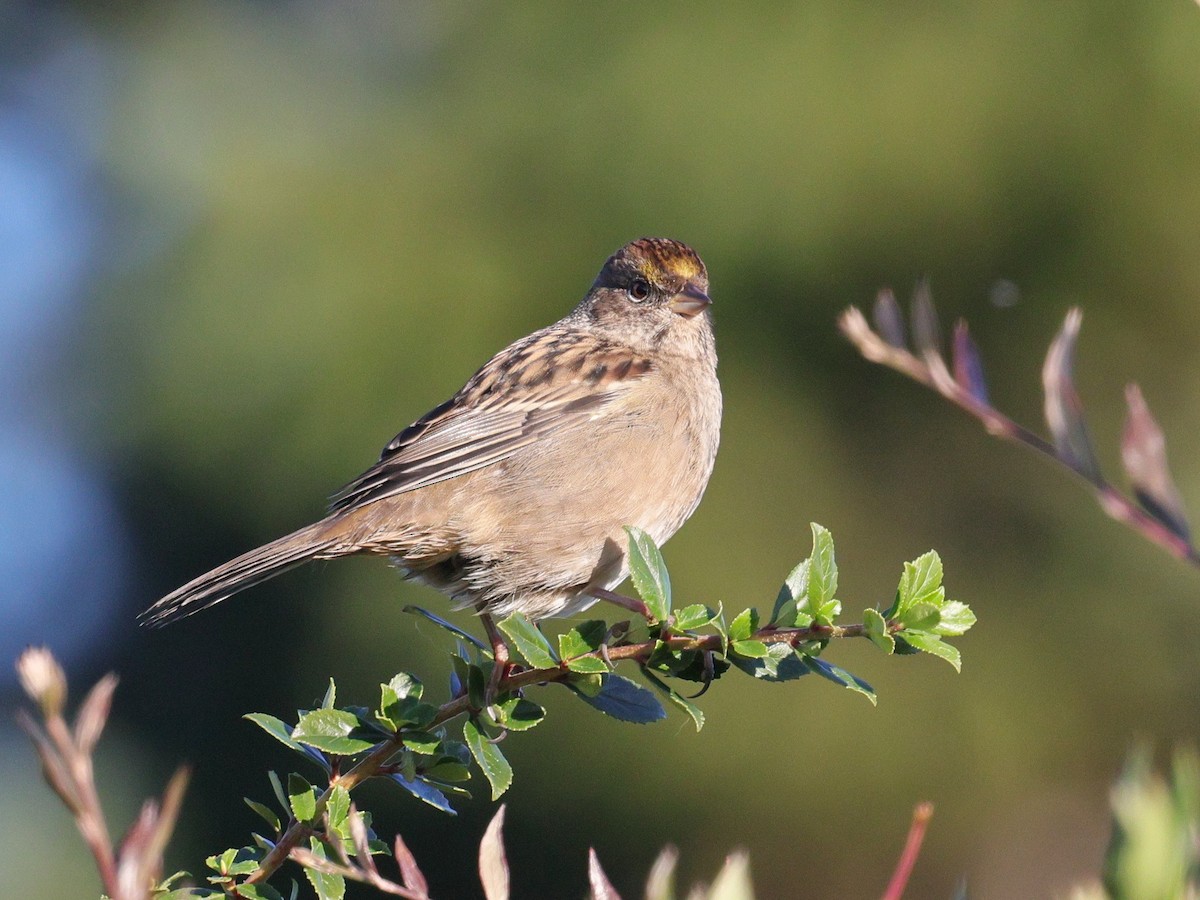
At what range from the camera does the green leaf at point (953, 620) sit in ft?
8.06

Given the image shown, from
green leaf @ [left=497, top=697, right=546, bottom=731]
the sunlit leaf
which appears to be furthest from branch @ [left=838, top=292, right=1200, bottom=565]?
green leaf @ [left=497, top=697, right=546, bottom=731]

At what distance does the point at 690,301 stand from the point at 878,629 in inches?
117

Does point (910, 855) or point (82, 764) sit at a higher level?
point (82, 764)

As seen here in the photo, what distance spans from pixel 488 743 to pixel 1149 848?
1.71m

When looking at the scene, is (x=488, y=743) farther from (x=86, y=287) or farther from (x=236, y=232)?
(x=86, y=287)

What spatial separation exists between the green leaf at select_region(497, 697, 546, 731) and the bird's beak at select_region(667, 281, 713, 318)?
2.67m

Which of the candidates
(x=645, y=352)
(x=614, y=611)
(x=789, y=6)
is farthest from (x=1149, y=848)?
(x=789, y=6)

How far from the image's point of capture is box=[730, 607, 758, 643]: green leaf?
254 cm

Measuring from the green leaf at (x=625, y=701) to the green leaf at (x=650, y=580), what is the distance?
0.70ft

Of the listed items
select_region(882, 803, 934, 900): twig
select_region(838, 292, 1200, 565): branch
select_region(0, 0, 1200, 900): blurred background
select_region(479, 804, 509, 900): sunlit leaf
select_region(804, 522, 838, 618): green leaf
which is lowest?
select_region(0, 0, 1200, 900): blurred background

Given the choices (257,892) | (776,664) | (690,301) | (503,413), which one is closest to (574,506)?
(503,413)

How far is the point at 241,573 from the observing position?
3688 millimetres

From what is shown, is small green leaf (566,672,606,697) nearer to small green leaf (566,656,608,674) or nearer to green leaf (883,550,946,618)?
small green leaf (566,656,608,674)

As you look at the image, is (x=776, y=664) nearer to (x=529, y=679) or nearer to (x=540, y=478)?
(x=529, y=679)
